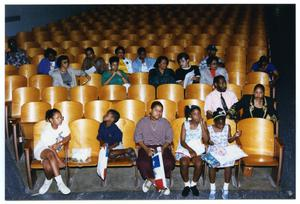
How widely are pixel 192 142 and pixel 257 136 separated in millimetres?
919

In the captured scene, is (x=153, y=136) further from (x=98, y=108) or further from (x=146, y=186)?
(x=98, y=108)

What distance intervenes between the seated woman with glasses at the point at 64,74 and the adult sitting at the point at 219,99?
2.43 metres

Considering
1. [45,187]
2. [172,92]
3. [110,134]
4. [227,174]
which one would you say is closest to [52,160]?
[45,187]

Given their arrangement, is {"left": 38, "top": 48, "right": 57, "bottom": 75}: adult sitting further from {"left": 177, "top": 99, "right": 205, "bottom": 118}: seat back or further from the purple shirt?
the purple shirt

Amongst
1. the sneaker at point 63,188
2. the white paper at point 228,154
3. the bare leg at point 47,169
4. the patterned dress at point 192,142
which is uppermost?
the patterned dress at point 192,142

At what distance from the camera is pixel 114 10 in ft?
47.2

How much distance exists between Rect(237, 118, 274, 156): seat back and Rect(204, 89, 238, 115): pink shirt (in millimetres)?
585

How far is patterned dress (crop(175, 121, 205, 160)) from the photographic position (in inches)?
212

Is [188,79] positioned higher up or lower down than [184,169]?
higher up

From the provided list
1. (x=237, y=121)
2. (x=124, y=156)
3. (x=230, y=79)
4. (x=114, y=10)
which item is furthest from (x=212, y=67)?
(x=114, y=10)

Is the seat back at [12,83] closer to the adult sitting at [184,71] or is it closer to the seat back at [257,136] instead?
the adult sitting at [184,71]

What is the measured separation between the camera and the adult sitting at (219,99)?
6.21 metres

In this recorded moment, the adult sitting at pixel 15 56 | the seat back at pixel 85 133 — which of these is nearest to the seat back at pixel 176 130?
the seat back at pixel 85 133

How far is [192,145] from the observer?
5426 millimetres
